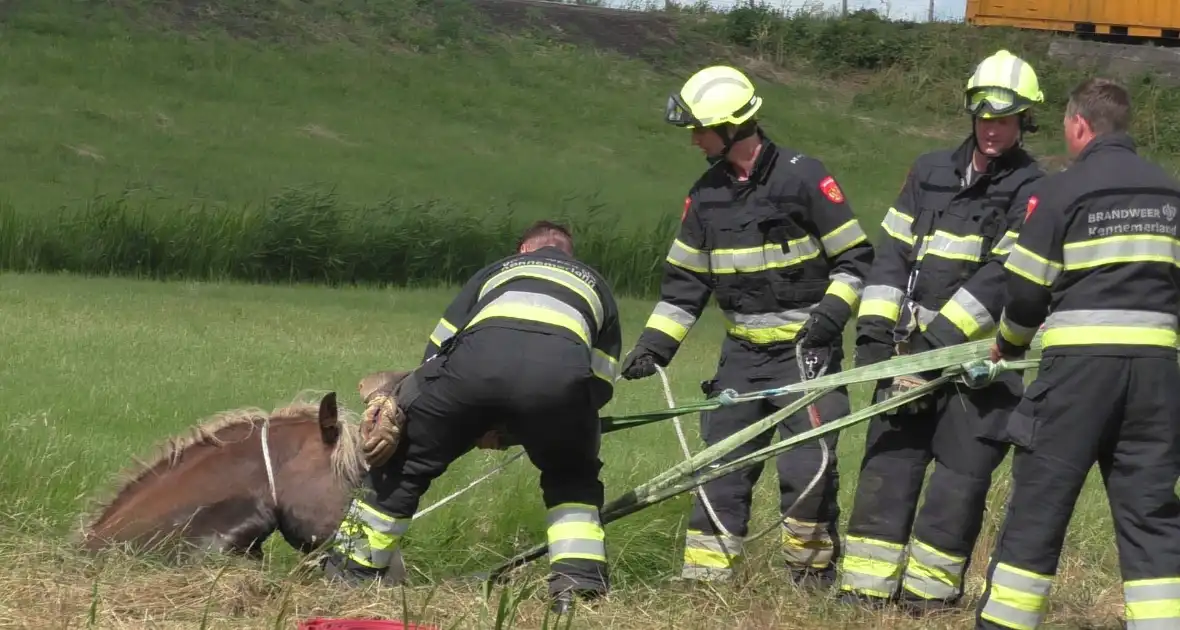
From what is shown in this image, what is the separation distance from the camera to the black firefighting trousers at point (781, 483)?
22.4 feet

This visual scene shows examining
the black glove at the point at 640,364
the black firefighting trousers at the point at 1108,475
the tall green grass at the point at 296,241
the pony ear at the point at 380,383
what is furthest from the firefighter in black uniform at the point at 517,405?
the tall green grass at the point at 296,241

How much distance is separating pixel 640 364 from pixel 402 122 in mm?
23750

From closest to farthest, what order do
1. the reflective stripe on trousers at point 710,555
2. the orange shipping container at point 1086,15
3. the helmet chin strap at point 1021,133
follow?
the helmet chin strap at point 1021,133 → the reflective stripe on trousers at point 710,555 → the orange shipping container at point 1086,15

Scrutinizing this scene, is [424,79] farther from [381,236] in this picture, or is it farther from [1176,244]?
[1176,244]

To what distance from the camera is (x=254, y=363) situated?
501 inches

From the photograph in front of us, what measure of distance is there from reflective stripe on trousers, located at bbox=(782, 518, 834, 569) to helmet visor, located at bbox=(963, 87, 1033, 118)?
1926 millimetres

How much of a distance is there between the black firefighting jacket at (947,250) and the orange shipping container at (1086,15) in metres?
30.3

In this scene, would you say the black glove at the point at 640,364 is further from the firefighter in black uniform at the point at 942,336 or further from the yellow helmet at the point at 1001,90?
the yellow helmet at the point at 1001,90

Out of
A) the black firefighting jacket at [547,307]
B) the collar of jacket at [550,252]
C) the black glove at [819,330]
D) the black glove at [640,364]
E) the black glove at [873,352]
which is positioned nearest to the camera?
the black firefighting jacket at [547,307]

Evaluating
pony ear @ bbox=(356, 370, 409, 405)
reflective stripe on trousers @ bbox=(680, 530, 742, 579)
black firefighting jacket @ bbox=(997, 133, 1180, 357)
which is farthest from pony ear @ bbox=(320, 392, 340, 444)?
black firefighting jacket @ bbox=(997, 133, 1180, 357)

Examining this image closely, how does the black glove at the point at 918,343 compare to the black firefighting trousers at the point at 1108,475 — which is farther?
the black glove at the point at 918,343

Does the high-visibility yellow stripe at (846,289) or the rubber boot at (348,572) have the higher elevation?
the high-visibility yellow stripe at (846,289)

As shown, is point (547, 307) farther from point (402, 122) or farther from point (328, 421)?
point (402, 122)

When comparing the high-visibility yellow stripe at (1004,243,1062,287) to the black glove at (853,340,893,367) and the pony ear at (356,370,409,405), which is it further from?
the pony ear at (356,370,409,405)
